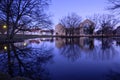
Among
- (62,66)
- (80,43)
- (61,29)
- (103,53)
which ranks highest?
(61,29)

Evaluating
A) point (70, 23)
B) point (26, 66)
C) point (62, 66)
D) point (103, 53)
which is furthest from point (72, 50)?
point (70, 23)

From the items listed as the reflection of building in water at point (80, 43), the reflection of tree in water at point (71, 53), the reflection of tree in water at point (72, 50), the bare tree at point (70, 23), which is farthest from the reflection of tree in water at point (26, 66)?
the bare tree at point (70, 23)

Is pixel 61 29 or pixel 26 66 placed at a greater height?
pixel 61 29

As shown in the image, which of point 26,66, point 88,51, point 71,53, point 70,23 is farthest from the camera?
point 70,23

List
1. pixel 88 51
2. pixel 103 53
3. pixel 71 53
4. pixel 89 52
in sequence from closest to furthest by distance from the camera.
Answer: pixel 103 53
pixel 71 53
pixel 89 52
pixel 88 51

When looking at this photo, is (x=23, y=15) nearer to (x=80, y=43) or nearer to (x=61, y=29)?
(x=80, y=43)

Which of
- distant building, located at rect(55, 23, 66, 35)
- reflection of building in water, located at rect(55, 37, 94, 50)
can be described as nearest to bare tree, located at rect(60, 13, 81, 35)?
distant building, located at rect(55, 23, 66, 35)

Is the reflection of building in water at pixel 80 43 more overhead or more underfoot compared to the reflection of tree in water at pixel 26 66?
more underfoot

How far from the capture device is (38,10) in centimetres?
3447

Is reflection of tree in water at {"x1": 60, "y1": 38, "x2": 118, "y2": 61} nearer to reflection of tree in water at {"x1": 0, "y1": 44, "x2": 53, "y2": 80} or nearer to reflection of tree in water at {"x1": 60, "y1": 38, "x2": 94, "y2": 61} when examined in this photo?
reflection of tree in water at {"x1": 60, "y1": 38, "x2": 94, "y2": 61}

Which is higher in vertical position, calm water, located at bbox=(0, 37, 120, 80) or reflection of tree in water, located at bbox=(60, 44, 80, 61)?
calm water, located at bbox=(0, 37, 120, 80)

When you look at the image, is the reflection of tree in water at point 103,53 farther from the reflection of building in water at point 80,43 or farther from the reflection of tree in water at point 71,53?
the reflection of building in water at point 80,43

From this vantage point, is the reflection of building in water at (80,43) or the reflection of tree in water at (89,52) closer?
the reflection of tree in water at (89,52)

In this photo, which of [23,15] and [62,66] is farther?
[23,15]
